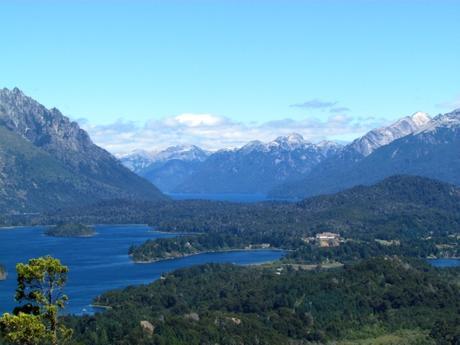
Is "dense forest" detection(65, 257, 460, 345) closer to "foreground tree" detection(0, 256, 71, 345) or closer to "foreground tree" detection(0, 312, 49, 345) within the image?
"foreground tree" detection(0, 256, 71, 345)

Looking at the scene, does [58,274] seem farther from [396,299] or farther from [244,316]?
[396,299]

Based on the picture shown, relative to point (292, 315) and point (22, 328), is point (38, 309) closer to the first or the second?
point (22, 328)

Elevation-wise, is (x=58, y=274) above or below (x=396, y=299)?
above

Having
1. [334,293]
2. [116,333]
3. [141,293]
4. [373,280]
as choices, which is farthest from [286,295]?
[116,333]

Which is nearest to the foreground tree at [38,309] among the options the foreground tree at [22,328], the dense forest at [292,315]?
the foreground tree at [22,328]

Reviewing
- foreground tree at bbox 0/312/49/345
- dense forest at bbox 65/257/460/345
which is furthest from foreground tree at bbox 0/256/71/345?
dense forest at bbox 65/257/460/345

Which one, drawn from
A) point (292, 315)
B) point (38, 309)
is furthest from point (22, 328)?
point (292, 315)
